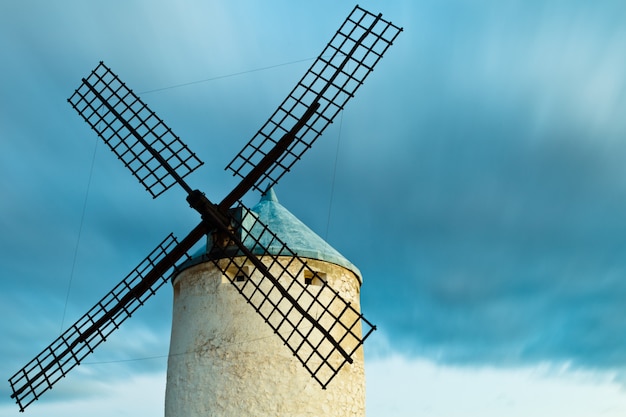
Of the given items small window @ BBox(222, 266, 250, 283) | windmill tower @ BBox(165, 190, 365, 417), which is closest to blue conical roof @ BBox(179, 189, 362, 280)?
windmill tower @ BBox(165, 190, 365, 417)

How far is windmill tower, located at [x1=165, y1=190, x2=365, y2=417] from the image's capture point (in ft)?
22.7

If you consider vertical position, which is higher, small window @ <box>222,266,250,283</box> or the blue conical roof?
the blue conical roof

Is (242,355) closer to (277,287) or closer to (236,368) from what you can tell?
(236,368)

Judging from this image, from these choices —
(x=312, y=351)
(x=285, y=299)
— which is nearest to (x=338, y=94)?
(x=285, y=299)

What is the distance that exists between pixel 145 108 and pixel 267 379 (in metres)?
3.76

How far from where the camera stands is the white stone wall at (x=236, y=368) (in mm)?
6910

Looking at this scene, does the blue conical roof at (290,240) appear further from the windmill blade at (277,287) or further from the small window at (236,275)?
the small window at (236,275)

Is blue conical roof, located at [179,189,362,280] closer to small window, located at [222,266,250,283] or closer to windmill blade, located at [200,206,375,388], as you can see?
windmill blade, located at [200,206,375,388]

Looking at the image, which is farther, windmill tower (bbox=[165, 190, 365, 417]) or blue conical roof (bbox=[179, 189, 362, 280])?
blue conical roof (bbox=[179, 189, 362, 280])

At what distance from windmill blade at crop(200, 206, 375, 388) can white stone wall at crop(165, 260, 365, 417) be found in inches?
4.7

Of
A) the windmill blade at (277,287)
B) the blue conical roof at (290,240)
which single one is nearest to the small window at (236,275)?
the windmill blade at (277,287)

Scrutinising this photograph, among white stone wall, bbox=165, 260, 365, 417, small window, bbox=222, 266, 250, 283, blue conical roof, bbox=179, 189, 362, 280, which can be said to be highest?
blue conical roof, bbox=179, 189, 362, 280

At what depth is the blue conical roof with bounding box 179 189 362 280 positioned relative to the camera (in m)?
7.44

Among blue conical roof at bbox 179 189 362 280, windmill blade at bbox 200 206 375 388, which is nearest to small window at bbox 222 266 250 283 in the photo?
windmill blade at bbox 200 206 375 388
